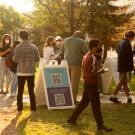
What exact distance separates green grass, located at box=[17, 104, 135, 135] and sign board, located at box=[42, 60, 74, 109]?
0.29 meters

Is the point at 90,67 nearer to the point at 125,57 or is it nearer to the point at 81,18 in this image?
the point at 125,57

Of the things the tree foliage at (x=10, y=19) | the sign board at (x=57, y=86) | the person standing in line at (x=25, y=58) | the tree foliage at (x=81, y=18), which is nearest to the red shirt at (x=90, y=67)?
the person standing in line at (x=25, y=58)

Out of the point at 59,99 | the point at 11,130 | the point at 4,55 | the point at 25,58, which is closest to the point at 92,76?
the point at 11,130

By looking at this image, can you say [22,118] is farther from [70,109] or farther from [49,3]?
[49,3]

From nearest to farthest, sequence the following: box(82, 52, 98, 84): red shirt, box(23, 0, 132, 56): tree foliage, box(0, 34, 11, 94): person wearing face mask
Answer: box(82, 52, 98, 84): red shirt, box(0, 34, 11, 94): person wearing face mask, box(23, 0, 132, 56): tree foliage

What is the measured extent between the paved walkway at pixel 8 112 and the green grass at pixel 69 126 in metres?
0.16

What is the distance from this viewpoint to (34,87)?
14.1 meters

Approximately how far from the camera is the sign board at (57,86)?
13539mm

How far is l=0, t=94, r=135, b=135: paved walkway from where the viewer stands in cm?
1082

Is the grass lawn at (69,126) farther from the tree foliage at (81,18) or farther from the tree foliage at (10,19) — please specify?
the tree foliage at (10,19)

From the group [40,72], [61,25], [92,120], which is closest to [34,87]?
[40,72]

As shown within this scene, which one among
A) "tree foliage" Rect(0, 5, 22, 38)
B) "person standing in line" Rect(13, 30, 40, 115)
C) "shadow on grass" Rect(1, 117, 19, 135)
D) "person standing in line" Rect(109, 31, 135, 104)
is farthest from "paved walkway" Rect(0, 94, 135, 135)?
"tree foliage" Rect(0, 5, 22, 38)

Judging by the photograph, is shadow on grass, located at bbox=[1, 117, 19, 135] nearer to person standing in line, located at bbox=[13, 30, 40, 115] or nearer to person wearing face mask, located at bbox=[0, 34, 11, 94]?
person standing in line, located at bbox=[13, 30, 40, 115]

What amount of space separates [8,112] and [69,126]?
2.50m
